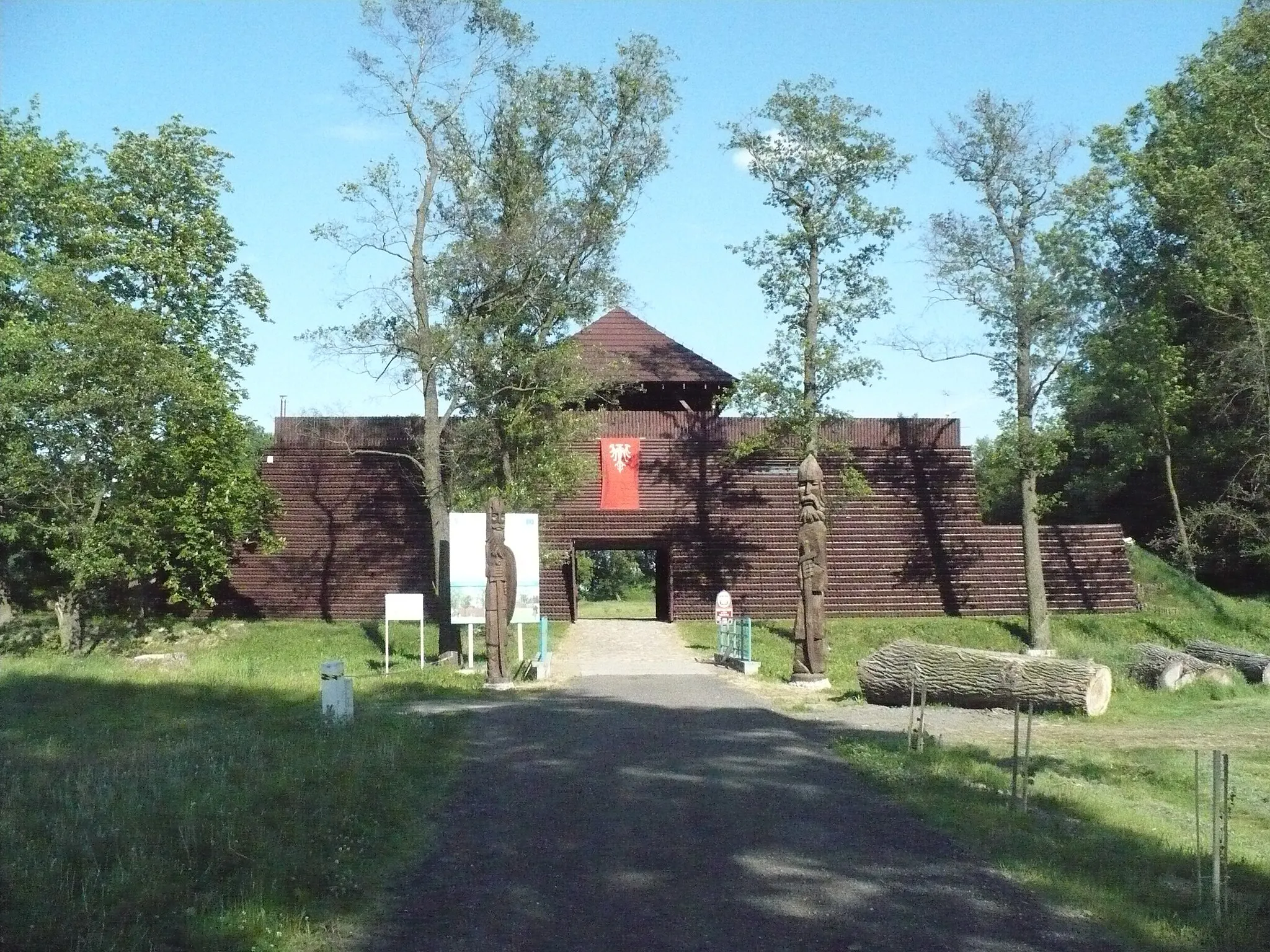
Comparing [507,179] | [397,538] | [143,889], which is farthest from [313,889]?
[397,538]

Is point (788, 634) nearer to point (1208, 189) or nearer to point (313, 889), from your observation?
point (1208, 189)

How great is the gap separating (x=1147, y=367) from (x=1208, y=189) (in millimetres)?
5826

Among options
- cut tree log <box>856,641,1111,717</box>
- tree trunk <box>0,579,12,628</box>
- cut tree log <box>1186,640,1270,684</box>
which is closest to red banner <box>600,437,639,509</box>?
cut tree log <box>1186,640,1270,684</box>

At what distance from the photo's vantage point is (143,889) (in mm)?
6578

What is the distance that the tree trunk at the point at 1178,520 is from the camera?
35.4m

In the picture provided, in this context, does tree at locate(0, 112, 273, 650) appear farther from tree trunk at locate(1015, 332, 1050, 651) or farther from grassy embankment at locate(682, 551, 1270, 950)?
tree trunk at locate(1015, 332, 1050, 651)

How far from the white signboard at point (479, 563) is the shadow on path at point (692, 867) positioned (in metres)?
8.73

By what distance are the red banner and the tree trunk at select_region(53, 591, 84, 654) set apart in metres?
12.6

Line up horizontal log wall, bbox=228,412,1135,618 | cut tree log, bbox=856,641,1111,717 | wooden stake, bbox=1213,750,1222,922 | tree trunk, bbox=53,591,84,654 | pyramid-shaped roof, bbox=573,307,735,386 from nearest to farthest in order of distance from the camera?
1. wooden stake, bbox=1213,750,1222,922
2. cut tree log, bbox=856,641,1111,717
3. tree trunk, bbox=53,591,84,654
4. horizontal log wall, bbox=228,412,1135,618
5. pyramid-shaped roof, bbox=573,307,735,386

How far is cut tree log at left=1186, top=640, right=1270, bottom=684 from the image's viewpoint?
822 inches

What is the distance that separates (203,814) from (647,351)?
28.3 metres

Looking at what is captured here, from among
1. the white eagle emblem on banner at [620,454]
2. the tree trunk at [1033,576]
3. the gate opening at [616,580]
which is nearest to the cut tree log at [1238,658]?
the tree trunk at [1033,576]

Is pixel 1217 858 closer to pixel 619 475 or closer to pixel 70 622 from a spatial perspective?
pixel 619 475

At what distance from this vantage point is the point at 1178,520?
3575 cm
